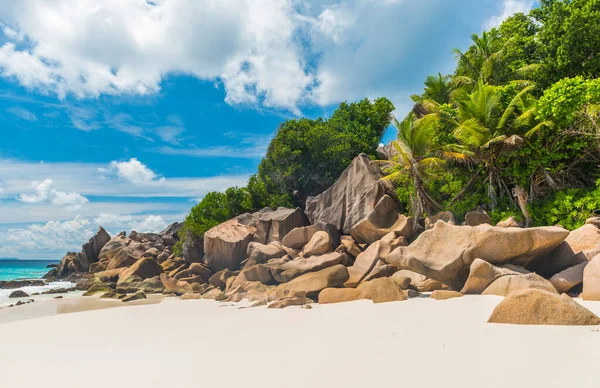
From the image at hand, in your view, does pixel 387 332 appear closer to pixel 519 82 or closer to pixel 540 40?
pixel 519 82

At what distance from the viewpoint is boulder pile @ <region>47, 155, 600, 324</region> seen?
26.1 ft

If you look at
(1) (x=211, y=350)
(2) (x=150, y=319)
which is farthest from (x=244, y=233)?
(1) (x=211, y=350)

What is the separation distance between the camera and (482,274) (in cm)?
837

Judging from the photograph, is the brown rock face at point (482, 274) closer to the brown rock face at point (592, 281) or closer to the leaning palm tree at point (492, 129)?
the brown rock face at point (592, 281)

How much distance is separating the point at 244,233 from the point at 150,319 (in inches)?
455

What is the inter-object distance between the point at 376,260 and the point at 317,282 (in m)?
2.43

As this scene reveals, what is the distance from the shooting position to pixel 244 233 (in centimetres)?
1977

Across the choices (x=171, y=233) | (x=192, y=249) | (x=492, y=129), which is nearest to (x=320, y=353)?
(x=492, y=129)

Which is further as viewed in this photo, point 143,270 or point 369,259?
point 143,270

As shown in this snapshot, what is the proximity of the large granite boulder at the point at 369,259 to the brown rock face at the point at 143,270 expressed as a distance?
13656 mm

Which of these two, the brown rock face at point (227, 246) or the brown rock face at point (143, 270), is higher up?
the brown rock face at point (227, 246)

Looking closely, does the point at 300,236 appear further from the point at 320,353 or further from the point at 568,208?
the point at 320,353

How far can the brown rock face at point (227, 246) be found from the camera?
19.1 meters

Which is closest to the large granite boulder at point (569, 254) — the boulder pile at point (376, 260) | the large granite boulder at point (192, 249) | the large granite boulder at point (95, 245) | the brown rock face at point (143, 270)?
the boulder pile at point (376, 260)
